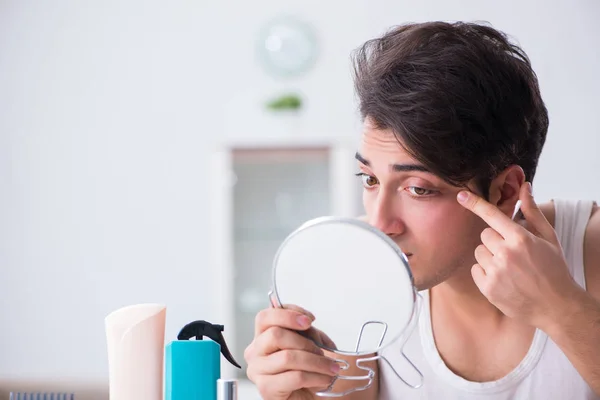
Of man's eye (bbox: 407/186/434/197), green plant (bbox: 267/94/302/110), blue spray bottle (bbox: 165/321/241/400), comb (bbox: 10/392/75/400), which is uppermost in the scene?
green plant (bbox: 267/94/302/110)

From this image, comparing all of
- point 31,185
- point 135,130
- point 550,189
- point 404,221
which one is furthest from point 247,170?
point 404,221

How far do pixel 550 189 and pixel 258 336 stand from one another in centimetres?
250

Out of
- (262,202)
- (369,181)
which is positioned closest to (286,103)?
(262,202)

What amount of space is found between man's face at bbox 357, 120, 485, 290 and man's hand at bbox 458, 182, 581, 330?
0.32ft

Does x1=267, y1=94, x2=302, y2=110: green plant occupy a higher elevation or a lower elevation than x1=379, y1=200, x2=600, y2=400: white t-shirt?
higher

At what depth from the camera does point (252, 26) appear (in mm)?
3404

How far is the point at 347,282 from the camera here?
3.15ft

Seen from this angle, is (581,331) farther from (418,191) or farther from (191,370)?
(191,370)

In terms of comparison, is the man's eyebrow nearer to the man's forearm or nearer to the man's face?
the man's face

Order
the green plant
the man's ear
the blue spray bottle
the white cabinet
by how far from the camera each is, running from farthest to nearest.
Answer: the green plant, the white cabinet, the man's ear, the blue spray bottle

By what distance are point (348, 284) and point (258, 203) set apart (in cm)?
214

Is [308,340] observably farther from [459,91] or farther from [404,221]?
[459,91]

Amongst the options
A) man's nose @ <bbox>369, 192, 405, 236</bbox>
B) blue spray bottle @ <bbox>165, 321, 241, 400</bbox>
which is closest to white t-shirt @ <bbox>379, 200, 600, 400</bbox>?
man's nose @ <bbox>369, 192, 405, 236</bbox>

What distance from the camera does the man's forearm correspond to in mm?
1002
